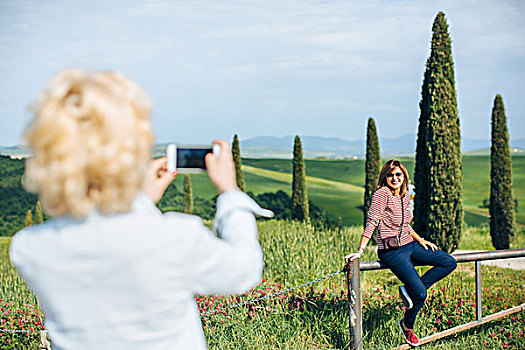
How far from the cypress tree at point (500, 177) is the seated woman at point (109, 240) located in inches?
546

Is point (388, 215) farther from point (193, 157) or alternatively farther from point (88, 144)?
point (88, 144)

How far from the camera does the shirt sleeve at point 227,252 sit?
3.84ft

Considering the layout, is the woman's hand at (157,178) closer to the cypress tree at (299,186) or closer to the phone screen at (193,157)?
the phone screen at (193,157)


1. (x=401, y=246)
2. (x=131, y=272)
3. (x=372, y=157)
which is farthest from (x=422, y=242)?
(x=372, y=157)

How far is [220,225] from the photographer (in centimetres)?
134

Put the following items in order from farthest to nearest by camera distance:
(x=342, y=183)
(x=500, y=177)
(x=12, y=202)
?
(x=342, y=183) < (x=12, y=202) < (x=500, y=177)

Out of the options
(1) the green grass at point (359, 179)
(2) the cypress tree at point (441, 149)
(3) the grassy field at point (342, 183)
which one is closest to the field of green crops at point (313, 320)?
(2) the cypress tree at point (441, 149)

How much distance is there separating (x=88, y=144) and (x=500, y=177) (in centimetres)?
1434

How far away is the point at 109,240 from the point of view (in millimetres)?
1131

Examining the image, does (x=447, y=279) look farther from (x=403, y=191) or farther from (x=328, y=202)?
(x=328, y=202)

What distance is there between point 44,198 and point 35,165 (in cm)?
8

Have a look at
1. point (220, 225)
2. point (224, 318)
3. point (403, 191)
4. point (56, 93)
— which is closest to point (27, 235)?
point (56, 93)

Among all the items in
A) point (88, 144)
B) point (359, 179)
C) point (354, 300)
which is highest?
point (88, 144)

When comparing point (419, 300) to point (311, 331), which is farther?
point (311, 331)
